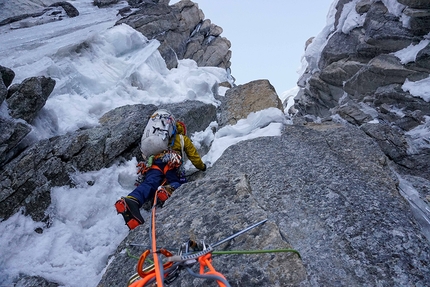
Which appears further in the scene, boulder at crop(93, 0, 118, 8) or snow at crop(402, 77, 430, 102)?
boulder at crop(93, 0, 118, 8)

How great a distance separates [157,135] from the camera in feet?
16.0

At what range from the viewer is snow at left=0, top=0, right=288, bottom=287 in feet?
11.2

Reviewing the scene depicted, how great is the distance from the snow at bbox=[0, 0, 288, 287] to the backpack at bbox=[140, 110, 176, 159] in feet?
1.55

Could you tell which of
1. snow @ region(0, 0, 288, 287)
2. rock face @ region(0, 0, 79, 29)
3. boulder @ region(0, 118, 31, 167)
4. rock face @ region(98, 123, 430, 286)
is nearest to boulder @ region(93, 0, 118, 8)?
rock face @ region(0, 0, 79, 29)

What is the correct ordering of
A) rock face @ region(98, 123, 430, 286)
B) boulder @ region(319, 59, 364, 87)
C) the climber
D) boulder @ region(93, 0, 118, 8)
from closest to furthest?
rock face @ region(98, 123, 430, 286) < the climber < boulder @ region(319, 59, 364, 87) < boulder @ region(93, 0, 118, 8)

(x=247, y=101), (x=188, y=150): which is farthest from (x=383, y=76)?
(x=188, y=150)

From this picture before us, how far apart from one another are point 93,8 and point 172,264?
61.9ft

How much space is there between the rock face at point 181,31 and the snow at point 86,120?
279 centimetres

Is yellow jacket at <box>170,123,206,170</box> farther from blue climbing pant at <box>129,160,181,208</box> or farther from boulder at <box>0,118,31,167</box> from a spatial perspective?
boulder at <box>0,118,31,167</box>

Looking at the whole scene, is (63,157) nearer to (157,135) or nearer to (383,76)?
(157,135)

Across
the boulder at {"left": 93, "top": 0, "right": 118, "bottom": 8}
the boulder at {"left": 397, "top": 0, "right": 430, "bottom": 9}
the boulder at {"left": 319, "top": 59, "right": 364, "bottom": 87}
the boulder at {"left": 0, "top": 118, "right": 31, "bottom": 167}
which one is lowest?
the boulder at {"left": 319, "top": 59, "right": 364, "bottom": 87}

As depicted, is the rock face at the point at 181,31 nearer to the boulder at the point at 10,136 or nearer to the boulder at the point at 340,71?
the boulder at the point at 340,71

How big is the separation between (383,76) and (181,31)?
478 inches

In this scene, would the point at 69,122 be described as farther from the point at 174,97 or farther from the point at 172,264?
the point at 172,264
